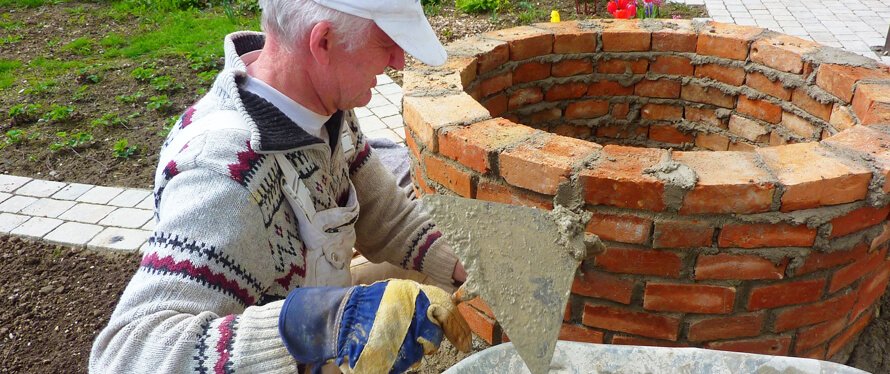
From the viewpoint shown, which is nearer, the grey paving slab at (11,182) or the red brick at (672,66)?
the red brick at (672,66)

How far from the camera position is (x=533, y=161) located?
1.75 metres

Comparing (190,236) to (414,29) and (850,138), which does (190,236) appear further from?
(850,138)

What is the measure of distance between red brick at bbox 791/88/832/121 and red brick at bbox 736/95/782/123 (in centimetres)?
11

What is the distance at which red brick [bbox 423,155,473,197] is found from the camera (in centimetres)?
197

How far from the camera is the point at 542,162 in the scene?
1.74m

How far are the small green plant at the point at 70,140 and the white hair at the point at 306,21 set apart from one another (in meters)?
3.54

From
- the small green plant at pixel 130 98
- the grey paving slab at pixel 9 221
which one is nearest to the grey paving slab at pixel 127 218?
the grey paving slab at pixel 9 221

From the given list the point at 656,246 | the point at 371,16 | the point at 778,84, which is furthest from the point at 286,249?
the point at 778,84

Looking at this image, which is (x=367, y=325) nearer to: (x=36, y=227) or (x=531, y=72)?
(x=531, y=72)

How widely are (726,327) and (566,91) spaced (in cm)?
155

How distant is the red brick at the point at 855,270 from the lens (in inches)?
74.1

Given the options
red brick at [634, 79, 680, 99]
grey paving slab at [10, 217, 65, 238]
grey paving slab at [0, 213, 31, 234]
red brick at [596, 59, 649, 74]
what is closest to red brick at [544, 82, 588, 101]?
red brick at [596, 59, 649, 74]

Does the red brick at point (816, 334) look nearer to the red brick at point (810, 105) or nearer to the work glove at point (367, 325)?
the red brick at point (810, 105)

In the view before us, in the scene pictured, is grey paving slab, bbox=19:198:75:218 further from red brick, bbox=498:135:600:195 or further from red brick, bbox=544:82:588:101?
red brick, bbox=498:135:600:195
